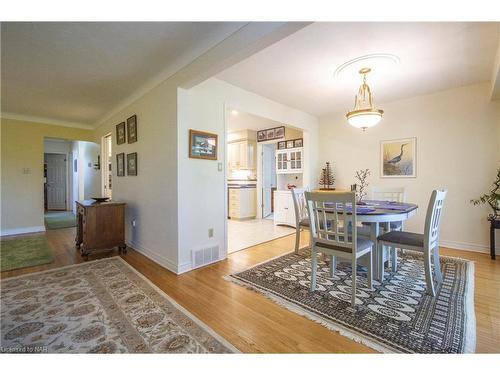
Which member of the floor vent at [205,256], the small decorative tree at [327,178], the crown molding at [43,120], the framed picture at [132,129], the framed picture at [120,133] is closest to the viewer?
the floor vent at [205,256]

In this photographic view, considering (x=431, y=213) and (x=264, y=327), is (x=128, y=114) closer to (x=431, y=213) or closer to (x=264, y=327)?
(x=264, y=327)

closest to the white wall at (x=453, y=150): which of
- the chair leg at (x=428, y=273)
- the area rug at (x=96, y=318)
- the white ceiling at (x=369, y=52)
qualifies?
the white ceiling at (x=369, y=52)

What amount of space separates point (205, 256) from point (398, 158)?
365cm

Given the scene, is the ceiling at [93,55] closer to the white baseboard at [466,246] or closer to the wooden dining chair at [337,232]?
the wooden dining chair at [337,232]

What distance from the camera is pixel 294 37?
6.98 feet

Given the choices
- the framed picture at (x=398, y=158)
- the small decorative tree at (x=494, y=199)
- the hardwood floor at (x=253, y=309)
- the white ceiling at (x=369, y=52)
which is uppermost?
the white ceiling at (x=369, y=52)

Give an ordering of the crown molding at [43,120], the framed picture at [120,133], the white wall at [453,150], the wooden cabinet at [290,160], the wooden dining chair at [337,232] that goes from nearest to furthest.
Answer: the wooden dining chair at [337,232] → the white wall at [453,150] → the framed picture at [120,133] → the crown molding at [43,120] → the wooden cabinet at [290,160]

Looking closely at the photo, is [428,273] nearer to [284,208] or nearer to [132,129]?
[284,208]

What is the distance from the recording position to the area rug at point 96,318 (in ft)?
4.71

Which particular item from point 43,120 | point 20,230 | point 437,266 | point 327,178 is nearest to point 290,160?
point 327,178

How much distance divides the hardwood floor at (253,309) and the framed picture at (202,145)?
4.50ft

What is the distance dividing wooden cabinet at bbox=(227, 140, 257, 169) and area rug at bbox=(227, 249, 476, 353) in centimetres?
385
